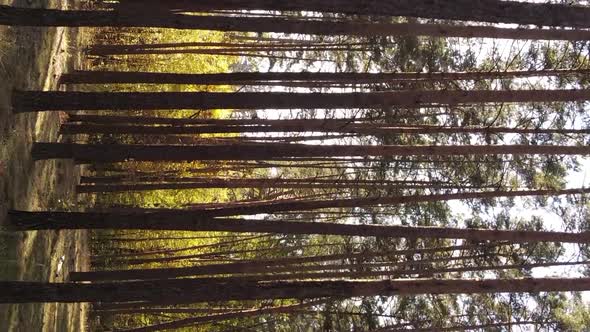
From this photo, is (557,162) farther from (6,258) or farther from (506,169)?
(6,258)

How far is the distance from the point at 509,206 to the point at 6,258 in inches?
300

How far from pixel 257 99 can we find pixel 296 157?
333 cm

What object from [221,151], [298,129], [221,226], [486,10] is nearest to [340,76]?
→ [298,129]

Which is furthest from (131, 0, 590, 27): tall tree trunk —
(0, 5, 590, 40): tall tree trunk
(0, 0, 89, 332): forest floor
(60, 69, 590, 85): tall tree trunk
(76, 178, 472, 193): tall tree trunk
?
(76, 178, 472, 193): tall tree trunk

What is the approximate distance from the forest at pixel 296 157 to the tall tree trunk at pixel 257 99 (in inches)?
0.8

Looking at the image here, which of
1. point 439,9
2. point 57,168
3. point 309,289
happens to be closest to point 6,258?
point 57,168

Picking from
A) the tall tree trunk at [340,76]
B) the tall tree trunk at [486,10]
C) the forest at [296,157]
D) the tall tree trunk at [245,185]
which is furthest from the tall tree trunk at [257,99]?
the tall tree trunk at [245,185]

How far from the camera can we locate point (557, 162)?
9703 mm

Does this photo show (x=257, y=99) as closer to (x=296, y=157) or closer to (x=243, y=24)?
(x=243, y=24)

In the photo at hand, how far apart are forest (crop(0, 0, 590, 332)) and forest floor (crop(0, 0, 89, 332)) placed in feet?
0.11

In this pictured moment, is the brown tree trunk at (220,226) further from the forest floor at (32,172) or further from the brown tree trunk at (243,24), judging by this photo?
the brown tree trunk at (243,24)

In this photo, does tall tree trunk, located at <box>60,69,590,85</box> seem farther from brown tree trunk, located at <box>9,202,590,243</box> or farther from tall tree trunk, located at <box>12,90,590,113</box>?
brown tree trunk, located at <box>9,202,590,243</box>

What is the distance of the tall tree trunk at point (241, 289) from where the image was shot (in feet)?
20.5

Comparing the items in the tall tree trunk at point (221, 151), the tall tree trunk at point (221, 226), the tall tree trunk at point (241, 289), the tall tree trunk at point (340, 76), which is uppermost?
the tall tree trunk at point (340, 76)
